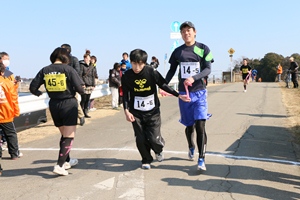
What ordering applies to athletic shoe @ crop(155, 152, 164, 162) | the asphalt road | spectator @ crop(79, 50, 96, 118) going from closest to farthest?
the asphalt road < athletic shoe @ crop(155, 152, 164, 162) < spectator @ crop(79, 50, 96, 118)

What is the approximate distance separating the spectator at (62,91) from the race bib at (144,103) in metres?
0.85

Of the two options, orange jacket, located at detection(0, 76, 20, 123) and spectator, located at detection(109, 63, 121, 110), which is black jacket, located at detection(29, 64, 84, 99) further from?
spectator, located at detection(109, 63, 121, 110)

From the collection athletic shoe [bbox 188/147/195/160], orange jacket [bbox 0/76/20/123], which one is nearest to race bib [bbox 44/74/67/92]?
orange jacket [bbox 0/76/20/123]

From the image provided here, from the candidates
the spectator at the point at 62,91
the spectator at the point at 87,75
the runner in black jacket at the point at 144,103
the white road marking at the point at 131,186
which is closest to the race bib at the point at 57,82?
the spectator at the point at 62,91

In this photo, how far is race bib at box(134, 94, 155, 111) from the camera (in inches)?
199

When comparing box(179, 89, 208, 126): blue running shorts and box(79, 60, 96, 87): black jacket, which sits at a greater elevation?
box(79, 60, 96, 87): black jacket

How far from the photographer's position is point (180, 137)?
7379 mm

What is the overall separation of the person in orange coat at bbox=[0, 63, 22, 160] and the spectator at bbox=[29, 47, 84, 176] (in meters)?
1.11

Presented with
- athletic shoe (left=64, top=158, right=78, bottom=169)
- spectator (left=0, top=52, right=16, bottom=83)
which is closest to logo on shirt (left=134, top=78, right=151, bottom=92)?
athletic shoe (left=64, top=158, right=78, bottom=169)

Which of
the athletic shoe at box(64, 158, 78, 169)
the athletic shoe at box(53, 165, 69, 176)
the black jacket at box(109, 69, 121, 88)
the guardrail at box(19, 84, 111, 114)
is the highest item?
the black jacket at box(109, 69, 121, 88)

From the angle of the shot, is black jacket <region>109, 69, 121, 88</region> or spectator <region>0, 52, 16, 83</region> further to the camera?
black jacket <region>109, 69, 121, 88</region>

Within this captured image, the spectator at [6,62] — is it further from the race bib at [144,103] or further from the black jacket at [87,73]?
the black jacket at [87,73]

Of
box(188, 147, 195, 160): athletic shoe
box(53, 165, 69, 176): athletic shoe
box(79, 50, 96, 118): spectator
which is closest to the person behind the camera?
box(53, 165, 69, 176): athletic shoe

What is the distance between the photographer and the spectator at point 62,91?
4.68 meters
